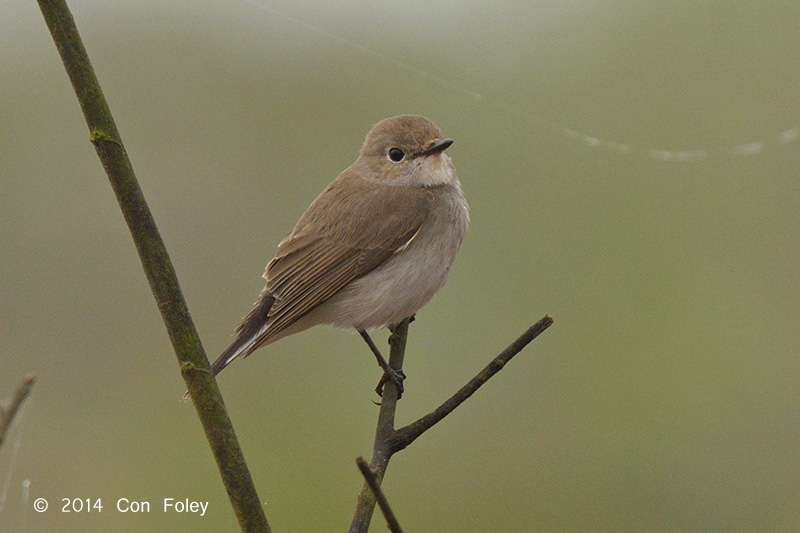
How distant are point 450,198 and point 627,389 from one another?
146cm

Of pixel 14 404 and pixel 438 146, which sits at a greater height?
pixel 438 146

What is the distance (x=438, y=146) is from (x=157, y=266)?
1.67 m

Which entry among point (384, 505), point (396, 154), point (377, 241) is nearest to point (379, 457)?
point (384, 505)

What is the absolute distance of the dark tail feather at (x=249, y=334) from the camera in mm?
2375

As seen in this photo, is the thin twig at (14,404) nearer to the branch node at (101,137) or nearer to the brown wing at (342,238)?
the branch node at (101,137)

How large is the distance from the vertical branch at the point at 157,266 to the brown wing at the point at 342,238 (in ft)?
4.66

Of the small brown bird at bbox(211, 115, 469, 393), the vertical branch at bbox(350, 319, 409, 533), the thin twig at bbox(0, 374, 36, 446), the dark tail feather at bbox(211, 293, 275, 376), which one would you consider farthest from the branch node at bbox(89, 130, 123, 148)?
the small brown bird at bbox(211, 115, 469, 393)

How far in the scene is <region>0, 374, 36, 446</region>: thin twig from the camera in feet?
2.95

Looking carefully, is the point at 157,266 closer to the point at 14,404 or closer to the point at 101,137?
the point at 101,137

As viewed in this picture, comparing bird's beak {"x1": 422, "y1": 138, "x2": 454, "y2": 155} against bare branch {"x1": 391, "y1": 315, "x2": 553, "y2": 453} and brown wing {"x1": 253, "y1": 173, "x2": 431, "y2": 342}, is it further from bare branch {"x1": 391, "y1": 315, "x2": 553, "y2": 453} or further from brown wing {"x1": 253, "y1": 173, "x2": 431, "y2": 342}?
bare branch {"x1": 391, "y1": 315, "x2": 553, "y2": 453}

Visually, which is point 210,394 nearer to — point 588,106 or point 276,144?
point 276,144

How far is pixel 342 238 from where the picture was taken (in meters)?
2.74

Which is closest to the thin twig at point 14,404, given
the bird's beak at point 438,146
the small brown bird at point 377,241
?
the small brown bird at point 377,241

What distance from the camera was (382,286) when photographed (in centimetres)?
267
